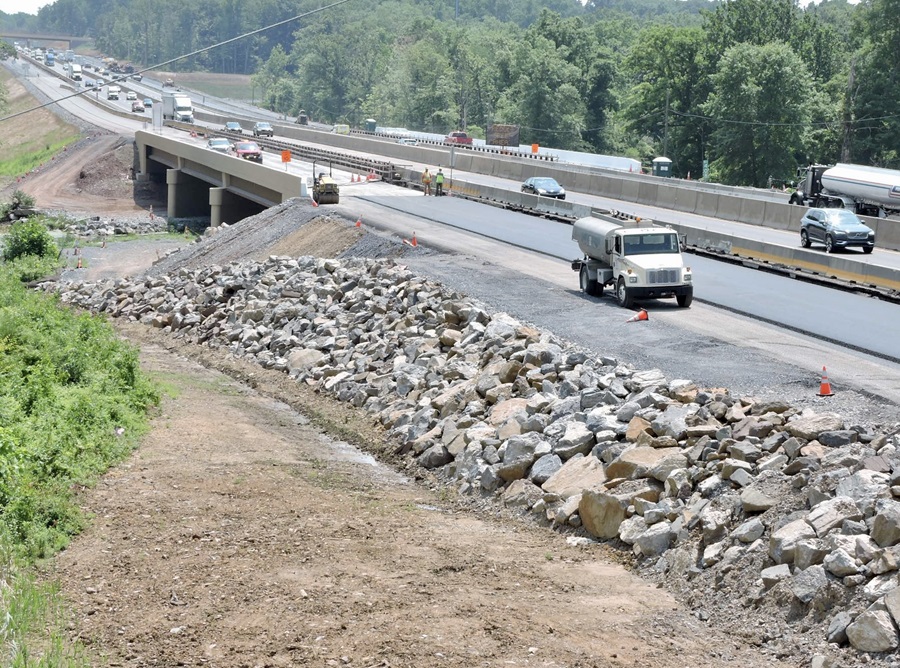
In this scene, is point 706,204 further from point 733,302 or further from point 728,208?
point 733,302

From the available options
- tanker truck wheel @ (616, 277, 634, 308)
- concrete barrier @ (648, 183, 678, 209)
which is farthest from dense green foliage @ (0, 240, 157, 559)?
concrete barrier @ (648, 183, 678, 209)

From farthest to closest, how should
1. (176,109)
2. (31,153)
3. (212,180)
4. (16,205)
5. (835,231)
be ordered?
(176,109)
(31,153)
(16,205)
(212,180)
(835,231)

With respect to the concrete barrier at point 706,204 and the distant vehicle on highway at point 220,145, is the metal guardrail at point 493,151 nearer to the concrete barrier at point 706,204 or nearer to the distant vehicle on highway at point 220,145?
the distant vehicle on highway at point 220,145

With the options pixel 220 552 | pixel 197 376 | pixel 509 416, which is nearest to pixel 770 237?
pixel 197 376

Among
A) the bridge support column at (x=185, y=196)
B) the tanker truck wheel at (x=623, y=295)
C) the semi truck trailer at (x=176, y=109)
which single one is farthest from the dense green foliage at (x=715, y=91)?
the tanker truck wheel at (x=623, y=295)

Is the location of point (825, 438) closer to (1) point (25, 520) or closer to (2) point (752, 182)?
(1) point (25, 520)

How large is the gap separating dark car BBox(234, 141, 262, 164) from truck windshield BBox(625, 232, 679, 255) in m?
53.4

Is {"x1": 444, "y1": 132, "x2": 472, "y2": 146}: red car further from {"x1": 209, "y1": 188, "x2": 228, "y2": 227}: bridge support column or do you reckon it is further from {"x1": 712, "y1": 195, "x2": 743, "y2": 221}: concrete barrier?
{"x1": 712, "y1": 195, "x2": 743, "y2": 221}: concrete barrier

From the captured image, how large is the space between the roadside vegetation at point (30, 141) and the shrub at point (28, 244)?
50483 millimetres

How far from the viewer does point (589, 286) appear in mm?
29359

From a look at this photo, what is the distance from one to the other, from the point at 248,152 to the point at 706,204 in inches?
1451

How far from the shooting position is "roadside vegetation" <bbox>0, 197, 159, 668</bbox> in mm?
12177

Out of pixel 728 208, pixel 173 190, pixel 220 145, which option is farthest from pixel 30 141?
pixel 728 208

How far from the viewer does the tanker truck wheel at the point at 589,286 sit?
29.2m
